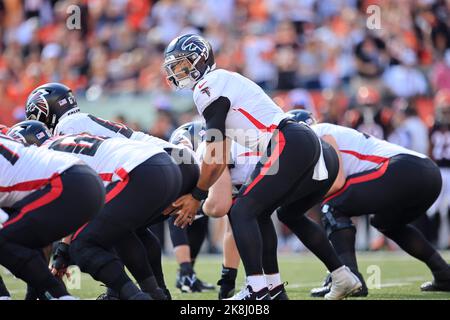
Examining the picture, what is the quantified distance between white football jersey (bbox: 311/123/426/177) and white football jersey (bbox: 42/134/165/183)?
7.25 feet

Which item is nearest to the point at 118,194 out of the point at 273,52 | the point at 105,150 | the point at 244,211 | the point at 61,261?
the point at 105,150

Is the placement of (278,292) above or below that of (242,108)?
below

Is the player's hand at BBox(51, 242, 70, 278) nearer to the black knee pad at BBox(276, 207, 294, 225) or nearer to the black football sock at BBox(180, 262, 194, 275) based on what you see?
the black knee pad at BBox(276, 207, 294, 225)

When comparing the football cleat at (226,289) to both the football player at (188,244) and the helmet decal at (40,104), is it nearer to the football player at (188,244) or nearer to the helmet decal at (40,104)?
the football player at (188,244)

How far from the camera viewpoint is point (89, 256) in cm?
584

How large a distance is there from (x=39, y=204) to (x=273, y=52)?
9577 mm

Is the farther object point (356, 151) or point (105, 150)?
point (356, 151)

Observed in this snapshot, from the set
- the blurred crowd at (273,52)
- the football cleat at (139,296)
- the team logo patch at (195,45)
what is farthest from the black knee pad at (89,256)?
the blurred crowd at (273,52)

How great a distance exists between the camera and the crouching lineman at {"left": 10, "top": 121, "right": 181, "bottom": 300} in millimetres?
5863

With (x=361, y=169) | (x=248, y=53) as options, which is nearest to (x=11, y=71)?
(x=248, y=53)

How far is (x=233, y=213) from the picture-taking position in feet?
20.7

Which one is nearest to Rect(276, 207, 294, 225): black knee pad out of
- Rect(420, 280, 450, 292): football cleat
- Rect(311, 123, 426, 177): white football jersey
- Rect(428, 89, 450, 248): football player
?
Rect(311, 123, 426, 177): white football jersey

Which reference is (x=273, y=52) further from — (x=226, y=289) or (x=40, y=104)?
(x=40, y=104)
